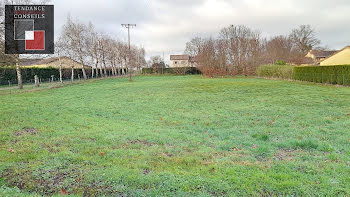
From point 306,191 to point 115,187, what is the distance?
260cm

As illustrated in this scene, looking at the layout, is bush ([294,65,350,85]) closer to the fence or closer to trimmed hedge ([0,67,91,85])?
the fence

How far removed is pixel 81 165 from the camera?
399cm

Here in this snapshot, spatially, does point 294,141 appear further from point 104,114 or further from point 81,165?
point 104,114

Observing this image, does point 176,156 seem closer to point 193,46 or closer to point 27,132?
point 27,132

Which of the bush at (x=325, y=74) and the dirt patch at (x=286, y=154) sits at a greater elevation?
the bush at (x=325, y=74)

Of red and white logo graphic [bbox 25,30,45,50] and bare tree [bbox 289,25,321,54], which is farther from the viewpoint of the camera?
bare tree [bbox 289,25,321,54]

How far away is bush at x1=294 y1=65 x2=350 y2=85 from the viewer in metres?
21.4

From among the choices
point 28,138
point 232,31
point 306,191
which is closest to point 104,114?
point 28,138

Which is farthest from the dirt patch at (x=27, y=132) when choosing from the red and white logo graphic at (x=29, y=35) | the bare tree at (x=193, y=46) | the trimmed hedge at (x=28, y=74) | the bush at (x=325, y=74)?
the bare tree at (x=193, y=46)

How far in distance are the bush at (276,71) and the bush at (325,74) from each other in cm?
120

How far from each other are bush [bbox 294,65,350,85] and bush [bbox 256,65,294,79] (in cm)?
120

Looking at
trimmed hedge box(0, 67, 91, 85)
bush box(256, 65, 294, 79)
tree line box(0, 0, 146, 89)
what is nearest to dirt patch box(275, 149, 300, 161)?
tree line box(0, 0, 146, 89)

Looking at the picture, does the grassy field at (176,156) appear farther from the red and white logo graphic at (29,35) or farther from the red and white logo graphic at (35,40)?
the red and white logo graphic at (35,40)

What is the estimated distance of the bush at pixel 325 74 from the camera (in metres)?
21.4
